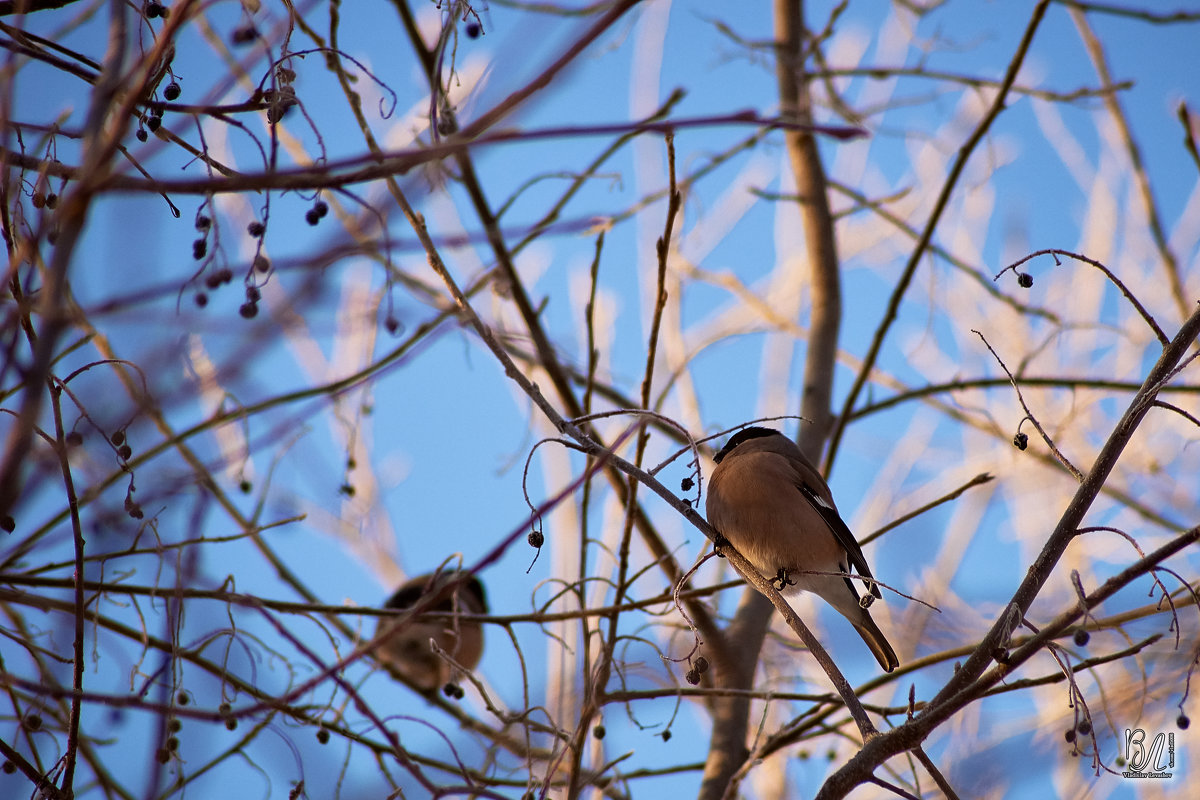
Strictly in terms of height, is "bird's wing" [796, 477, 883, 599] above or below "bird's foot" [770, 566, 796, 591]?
above

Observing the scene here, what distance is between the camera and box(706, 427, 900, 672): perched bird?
12.0ft

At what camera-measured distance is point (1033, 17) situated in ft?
12.1

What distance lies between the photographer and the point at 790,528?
3.66 m

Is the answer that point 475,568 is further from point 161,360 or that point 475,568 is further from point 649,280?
point 649,280

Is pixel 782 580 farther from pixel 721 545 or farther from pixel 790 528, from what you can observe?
pixel 721 545

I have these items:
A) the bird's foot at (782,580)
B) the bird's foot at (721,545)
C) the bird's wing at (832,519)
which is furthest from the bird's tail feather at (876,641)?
the bird's foot at (721,545)

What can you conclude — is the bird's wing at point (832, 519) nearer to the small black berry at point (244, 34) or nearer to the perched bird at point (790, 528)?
the perched bird at point (790, 528)

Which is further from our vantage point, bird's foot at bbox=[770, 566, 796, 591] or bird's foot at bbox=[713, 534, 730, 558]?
bird's foot at bbox=[770, 566, 796, 591]

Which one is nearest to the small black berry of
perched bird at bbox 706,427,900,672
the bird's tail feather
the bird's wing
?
perched bird at bbox 706,427,900,672


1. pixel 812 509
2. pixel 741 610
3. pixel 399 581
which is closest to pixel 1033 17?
pixel 812 509

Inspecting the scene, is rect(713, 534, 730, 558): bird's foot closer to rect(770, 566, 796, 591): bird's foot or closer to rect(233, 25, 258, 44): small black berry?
rect(770, 566, 796, 591): bird's foot

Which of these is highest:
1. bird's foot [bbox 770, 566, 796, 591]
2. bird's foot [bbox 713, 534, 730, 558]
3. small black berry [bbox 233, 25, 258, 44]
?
small black berry [bbox 233, 25, 258, 44]

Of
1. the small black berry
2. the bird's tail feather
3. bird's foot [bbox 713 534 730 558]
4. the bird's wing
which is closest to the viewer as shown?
the small black berry

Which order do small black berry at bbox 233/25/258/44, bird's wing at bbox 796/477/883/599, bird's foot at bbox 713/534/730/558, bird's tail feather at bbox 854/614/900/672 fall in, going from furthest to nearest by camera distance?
bird's wing at bbox 796/477/883/599 < bird's tail feather at bbox 854/614/900/672 < bird's foot at bbox 713/534/730/558 < small black berry at bbox 233/25/258/44
